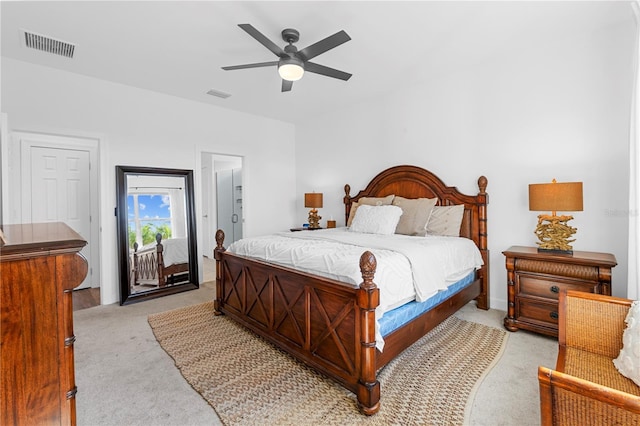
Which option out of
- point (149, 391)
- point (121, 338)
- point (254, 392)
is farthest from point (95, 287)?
point (254, 392)

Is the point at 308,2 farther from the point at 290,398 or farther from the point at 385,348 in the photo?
the point at 290,398

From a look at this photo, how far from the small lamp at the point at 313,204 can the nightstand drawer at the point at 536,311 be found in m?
3.15

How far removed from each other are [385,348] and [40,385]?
1.73 meters

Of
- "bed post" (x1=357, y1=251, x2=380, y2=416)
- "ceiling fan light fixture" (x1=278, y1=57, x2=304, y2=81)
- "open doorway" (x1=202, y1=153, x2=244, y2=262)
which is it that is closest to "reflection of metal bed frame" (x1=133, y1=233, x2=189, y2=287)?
"open doorway" (x1=202, y1=153, x2=244, y2=262)

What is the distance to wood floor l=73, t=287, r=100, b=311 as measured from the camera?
377 cm

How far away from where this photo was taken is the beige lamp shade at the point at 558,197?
256 centimetres

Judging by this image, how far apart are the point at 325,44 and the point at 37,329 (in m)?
2.39

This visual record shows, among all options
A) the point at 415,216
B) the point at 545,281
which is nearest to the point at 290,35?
the point at 415,216

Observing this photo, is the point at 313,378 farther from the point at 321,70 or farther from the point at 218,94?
the point at 218,94

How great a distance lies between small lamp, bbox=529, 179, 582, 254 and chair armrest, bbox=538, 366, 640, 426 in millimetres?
2222

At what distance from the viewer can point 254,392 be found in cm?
200

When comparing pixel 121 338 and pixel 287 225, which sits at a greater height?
pixel 287 225

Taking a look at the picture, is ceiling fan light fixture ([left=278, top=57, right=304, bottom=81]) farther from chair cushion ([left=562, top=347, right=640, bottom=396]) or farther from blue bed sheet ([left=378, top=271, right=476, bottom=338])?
chair cushion ([left=562, top=347, right=640, bottom=396])

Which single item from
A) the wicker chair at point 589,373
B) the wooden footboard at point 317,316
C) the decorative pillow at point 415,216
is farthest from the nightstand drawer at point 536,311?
the wooden footboard at point 317,316
